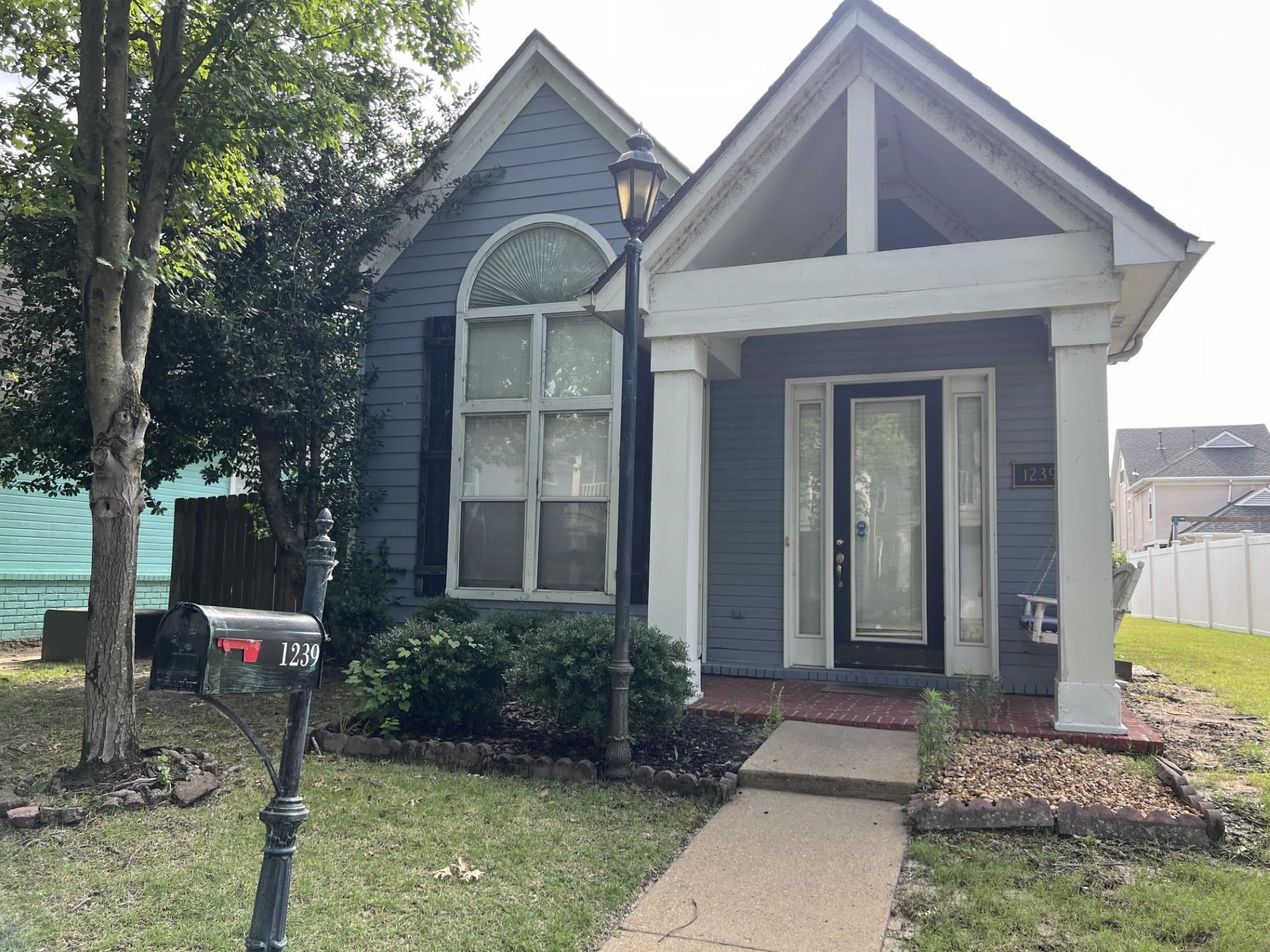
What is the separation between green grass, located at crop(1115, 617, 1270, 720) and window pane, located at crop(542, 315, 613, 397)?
6.00m

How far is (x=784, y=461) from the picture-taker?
7773 millimetres

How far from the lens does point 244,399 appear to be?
294 inches

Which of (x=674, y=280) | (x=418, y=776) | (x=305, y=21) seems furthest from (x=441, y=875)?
(x=305, y=21)

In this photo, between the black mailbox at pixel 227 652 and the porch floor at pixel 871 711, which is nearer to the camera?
the black mailbox at pixel 227 652

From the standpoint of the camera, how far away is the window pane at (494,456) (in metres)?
8.18

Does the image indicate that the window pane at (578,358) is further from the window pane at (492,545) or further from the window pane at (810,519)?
the window pane at (810,519)

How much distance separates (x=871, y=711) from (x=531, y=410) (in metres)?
3.86

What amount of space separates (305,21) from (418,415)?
11.8 feet

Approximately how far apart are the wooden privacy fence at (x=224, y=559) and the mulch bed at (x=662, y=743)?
444 centimetres

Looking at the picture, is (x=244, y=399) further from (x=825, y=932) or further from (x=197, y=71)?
(x=825, y=932)

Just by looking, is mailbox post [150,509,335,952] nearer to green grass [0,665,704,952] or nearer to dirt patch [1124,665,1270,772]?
green grass [0,665,704,952]

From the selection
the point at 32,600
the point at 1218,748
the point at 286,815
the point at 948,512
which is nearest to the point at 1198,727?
the point at 1218,748

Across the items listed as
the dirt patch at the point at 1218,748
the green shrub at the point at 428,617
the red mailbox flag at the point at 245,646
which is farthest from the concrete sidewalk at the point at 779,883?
the green shrub at the point at 428,617

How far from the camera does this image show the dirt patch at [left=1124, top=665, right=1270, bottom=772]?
Result: 5.60 metres
